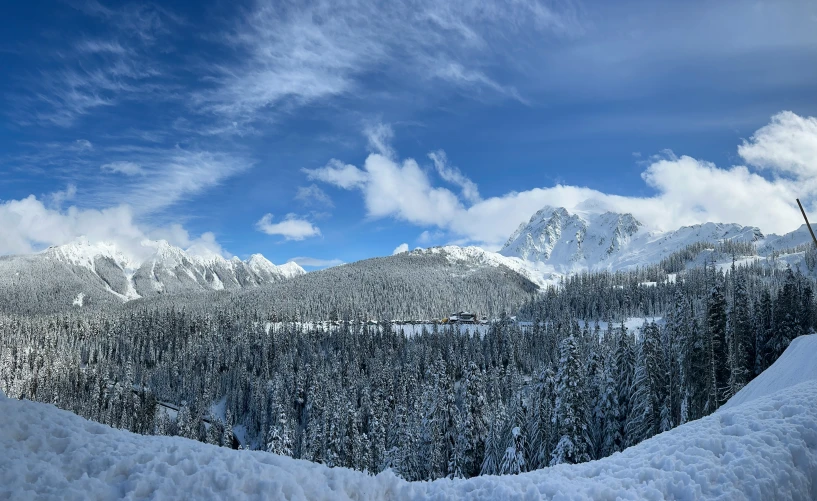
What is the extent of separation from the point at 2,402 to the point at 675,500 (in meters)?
11.9

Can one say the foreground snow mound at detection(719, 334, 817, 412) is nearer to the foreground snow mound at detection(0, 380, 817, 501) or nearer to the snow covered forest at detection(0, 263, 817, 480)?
the snow covered forest at detection(0, 263, 817, 480)

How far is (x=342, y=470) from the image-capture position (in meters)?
7.36

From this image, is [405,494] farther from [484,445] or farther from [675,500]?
[484,445]

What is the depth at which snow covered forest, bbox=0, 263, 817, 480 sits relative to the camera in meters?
32.3

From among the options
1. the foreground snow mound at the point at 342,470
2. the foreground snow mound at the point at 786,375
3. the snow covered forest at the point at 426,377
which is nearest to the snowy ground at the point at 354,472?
the foreground snow mound at the point at 342,470

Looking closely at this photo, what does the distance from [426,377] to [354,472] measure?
75644 mm

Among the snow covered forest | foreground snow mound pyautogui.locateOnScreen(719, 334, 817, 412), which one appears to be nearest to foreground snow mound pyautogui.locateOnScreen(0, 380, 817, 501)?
foreground snow mound pyautogui.locateOnScreen(719, 334, 817, 412)

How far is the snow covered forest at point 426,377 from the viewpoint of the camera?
3234cm

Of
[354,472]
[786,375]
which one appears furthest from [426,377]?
[354,472]

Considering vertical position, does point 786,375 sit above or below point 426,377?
above

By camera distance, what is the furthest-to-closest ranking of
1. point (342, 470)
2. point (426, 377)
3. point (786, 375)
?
point (426, 377) < point (786, 375) < point (342, 470)

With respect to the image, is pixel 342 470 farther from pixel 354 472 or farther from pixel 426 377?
pixel 426 377

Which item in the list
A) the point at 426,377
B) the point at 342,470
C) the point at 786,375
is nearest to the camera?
the point at 342,470

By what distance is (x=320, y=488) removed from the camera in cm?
669
